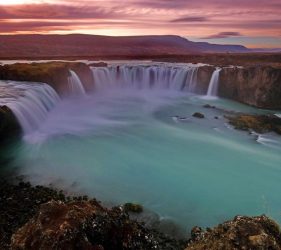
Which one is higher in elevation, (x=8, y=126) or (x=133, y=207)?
(x=133, y=207)

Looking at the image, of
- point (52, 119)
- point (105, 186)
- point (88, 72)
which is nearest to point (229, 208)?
point (105, 186)

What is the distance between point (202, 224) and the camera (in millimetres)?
16094

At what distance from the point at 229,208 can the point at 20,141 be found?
1585 centimetres

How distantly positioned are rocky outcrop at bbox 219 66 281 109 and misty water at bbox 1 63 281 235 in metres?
7.97

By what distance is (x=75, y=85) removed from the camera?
4816 cm

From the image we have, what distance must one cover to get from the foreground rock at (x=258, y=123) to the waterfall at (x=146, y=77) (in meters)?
19.6

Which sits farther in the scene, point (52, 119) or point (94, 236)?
point (52, 119)

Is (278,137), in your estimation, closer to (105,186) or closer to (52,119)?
(105,186)

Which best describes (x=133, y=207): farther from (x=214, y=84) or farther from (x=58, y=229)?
(x=214, y=84)

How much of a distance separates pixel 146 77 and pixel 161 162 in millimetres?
34595

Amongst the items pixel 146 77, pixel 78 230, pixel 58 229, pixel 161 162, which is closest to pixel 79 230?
pixel 78 230

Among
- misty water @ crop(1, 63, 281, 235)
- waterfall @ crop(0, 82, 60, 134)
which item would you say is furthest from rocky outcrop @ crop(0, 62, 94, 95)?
misty water @ crop(1, 63, 281, 235)

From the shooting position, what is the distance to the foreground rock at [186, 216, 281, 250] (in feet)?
22.6

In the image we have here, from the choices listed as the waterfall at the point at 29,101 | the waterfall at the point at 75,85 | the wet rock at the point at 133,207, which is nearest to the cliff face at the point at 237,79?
the waterfall at the point at 75,85
